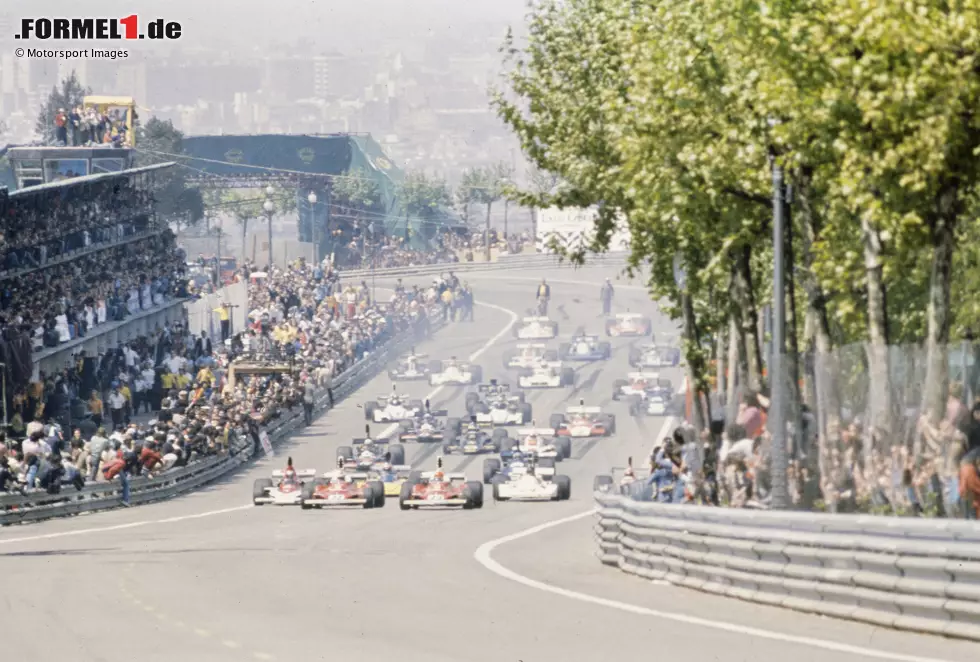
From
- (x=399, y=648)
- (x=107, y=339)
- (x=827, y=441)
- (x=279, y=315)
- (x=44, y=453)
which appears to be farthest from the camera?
(x=279, y=315)

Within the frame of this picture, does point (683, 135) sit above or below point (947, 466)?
above

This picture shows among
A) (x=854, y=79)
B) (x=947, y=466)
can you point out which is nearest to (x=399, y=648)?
(x=947, y=466)

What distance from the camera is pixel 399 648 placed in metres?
15.1

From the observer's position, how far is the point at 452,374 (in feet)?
256

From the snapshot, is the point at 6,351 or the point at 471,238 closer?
the point at 6,351

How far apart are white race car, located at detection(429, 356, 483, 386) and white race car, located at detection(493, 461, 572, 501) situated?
3022 centimetres

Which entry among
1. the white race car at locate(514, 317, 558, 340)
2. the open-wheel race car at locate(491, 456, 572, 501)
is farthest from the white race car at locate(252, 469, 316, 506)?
the white race car at locate(514, 317, 558, 340)

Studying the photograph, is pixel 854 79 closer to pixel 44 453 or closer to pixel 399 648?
pixel 399 648

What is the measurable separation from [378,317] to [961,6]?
6816 centimetres

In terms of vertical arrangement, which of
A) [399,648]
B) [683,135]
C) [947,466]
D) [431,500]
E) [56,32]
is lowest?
[431,500]

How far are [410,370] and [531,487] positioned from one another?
3230 centimetres

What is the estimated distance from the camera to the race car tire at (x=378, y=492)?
44.1 metres

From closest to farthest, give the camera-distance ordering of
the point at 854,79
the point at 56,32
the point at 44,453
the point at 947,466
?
the point at 947,466
the point at 854,79
the point at 44,453
the point at 56,32

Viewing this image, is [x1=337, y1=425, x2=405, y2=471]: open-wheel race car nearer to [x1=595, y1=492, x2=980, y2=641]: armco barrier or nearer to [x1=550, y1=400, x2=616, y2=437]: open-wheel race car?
[x1=550, y1=400, x2=616, y2=437]: open-wheel race car
